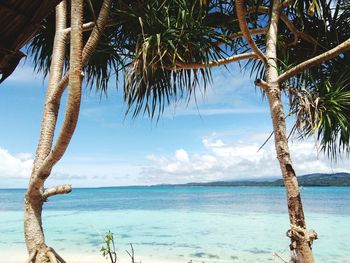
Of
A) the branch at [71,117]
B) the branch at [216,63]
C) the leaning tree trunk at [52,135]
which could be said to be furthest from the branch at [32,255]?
the branch at [216,63]

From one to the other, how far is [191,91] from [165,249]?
24.8ft

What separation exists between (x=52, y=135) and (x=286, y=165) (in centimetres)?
176

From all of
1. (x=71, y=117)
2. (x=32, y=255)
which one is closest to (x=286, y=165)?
(x=71, y=117)

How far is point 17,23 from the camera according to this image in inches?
71.9

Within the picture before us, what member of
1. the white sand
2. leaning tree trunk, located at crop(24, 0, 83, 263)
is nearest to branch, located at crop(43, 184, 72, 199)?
leaning tree trunk, located at crop(24, 0, 83, 263)

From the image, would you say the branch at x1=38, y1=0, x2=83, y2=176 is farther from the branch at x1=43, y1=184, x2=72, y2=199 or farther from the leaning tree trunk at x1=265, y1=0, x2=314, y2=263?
the leaning tree trunk at x1=265, y1=0, x2=314, y2=263

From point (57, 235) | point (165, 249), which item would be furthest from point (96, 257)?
point (57, 235)

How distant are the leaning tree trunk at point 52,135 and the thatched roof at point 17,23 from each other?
14.2 inches

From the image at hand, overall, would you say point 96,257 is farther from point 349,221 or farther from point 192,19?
point 349,221

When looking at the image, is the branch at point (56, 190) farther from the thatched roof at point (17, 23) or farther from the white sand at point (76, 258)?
the white sand at point (76, 258)

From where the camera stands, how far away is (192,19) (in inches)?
136

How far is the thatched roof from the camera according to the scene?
5.63ft

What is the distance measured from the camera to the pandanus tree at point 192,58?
8.75ft

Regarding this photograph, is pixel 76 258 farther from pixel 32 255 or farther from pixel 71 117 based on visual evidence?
pixel 71 117
